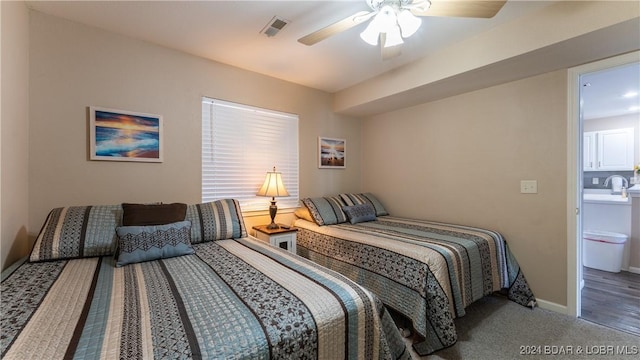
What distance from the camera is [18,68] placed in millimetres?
1694

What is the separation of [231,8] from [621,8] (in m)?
2.48

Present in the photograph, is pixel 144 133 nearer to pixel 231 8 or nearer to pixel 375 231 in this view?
pixel 231 8

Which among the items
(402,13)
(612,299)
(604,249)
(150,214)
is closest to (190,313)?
(150,214)

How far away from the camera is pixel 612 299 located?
2477 mm

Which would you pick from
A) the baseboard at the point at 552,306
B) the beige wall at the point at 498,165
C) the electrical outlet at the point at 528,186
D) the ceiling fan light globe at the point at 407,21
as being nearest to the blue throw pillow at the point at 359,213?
the beige wall at the point at 498,165

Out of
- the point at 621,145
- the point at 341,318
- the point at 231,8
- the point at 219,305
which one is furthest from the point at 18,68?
the point at 621,145

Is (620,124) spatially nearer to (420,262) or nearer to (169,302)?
(420,262)

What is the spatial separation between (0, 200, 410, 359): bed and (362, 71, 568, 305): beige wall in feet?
6.18

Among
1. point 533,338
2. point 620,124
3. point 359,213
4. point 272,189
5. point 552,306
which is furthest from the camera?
point 620,124

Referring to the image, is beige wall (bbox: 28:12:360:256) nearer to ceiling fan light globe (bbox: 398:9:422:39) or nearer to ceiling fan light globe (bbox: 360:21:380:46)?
ceiling fan light globe (bbox: 360:21:380:46)

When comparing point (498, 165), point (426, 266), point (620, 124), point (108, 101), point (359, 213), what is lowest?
point (426, 266)

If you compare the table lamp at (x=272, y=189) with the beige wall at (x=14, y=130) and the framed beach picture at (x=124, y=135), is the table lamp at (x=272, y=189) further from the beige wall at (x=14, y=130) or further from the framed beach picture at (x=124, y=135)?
the beige wall at (x=14, y=130)

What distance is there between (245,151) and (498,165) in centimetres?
266

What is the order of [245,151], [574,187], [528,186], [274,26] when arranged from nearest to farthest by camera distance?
[274,26], [574,187], [528,186], [245,151]
